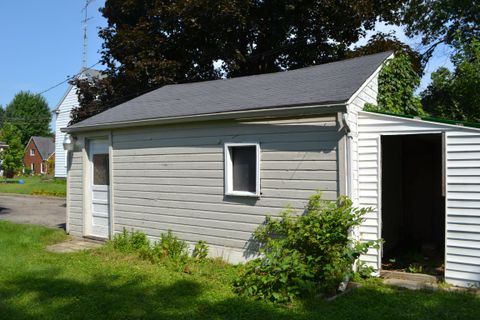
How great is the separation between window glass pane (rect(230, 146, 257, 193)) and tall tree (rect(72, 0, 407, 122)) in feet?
33.6

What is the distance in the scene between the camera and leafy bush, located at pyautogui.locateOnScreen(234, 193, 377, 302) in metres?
5.59

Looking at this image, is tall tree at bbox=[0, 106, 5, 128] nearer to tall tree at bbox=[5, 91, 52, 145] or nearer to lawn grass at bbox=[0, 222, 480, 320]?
tall tree at bbox=[5, 91, 52, 145]

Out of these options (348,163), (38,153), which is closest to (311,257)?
(348,163)

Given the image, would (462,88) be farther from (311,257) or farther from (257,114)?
(311,257)

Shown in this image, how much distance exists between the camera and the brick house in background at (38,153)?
212 ft

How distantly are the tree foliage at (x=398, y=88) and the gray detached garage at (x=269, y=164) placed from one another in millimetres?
292

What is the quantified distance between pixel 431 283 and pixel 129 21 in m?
17.7

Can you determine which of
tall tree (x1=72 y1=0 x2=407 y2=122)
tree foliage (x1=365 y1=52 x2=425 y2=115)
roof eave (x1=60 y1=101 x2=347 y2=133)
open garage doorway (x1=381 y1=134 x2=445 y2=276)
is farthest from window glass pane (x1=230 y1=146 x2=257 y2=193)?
tall tree (x1=72 y1=0 x2=407 y2=122)

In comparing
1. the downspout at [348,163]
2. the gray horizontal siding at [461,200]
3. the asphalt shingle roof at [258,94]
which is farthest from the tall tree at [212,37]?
the gray horizontal siding at [461,200]

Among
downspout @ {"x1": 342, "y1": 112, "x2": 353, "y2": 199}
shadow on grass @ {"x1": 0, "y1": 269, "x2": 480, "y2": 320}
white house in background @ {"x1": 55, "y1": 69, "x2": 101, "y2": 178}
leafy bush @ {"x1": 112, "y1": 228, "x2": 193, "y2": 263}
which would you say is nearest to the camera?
shadow on grass @ {"x1": 0, "y1": 269, "x2": 480, "y2": 320}

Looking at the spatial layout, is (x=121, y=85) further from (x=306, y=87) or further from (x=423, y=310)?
(x=423, y=310)

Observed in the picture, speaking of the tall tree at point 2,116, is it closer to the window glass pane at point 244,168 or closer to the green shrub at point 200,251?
the green shrub at point 200,251

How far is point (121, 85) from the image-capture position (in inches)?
721

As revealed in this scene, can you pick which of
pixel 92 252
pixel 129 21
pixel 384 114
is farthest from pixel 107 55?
pixel 384 114
